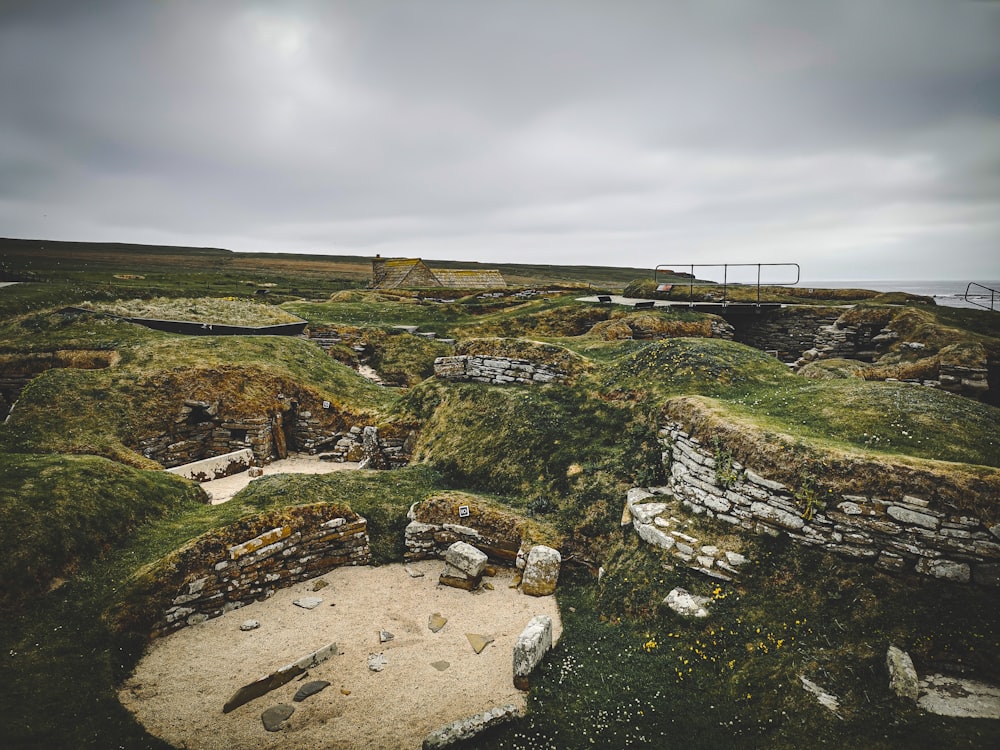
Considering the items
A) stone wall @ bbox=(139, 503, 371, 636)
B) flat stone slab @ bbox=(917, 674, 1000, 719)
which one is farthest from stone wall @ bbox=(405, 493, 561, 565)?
flat stone slab @ bbox=(917, 674, 1000, 719)

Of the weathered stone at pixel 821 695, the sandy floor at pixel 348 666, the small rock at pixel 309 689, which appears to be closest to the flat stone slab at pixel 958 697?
the weathered stone at pixel 821 695

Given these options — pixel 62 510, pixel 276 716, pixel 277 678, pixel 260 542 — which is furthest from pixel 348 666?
pixel 62 510

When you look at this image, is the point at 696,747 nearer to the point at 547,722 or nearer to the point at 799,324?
the point at 547,722

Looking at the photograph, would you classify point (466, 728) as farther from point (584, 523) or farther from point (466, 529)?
point (584, 523)

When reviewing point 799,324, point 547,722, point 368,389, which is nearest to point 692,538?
point 547,722

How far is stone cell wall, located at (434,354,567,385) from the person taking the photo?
1611 cm

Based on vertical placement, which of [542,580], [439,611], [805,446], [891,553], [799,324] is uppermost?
[799,324]

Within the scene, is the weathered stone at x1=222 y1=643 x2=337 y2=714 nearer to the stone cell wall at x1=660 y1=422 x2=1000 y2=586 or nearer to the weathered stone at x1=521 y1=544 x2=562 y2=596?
the weathered stone at x1=521 y1=544 x2=562 y2=596

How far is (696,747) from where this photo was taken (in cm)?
563

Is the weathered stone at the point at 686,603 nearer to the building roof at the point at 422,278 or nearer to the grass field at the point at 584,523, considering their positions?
the grass field at the point at 584,523

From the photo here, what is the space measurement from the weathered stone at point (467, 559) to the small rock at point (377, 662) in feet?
7.83

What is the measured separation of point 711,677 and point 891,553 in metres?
3.24

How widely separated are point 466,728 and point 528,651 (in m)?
1.45

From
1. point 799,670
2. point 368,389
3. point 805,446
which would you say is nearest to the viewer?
point 799,670
